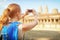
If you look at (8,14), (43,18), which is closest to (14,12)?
(8,14)

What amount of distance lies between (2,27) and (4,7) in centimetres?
30

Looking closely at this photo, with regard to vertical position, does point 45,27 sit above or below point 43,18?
below

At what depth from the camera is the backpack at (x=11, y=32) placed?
1.45 meters

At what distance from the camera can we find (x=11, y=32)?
4.81 feet

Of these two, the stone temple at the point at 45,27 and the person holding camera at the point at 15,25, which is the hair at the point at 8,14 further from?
the stone temple at the point at 45,27

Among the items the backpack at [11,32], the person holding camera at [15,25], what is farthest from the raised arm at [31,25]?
the backpack at [11,32]

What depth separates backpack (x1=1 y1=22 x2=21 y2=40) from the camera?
145 centimetres

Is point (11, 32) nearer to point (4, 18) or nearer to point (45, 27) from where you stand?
point (4, 18)

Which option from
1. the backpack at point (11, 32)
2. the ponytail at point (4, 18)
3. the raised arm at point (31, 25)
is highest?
the ponytail at point (4, 18)

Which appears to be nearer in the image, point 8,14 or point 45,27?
point 8,14

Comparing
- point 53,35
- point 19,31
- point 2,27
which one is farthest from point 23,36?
point 53,35

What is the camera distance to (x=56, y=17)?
155 centimetres

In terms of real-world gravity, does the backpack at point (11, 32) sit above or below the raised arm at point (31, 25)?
below

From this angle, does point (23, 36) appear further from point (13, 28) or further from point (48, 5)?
point (48, 5)
